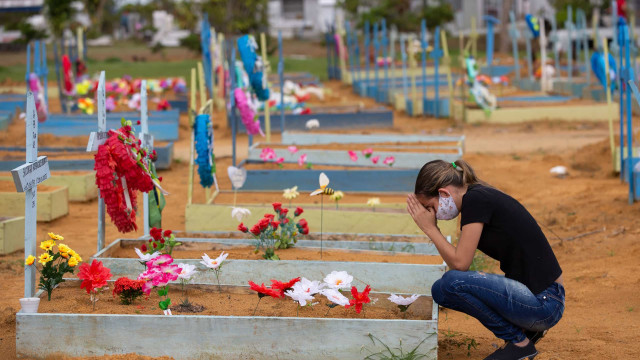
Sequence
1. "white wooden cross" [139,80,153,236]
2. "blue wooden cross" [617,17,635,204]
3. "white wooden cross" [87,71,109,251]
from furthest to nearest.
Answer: "blue wooden cross" [617,17,635,204], "white wooden cross" [139,80,153,236], "white wooden cross" [87,71,109,251]

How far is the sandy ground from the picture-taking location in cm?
485

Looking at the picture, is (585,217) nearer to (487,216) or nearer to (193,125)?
(193,125)

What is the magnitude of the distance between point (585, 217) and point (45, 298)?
550 centimetres

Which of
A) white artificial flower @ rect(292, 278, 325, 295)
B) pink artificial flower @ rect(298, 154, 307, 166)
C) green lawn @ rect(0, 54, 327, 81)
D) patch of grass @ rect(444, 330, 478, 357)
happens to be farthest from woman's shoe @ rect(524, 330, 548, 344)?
green lawn @ rect(0, 54, 327, 81)

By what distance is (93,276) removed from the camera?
485 cm

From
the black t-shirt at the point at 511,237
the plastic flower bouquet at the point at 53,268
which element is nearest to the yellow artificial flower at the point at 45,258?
the plastic flower bouquet at the point at 53,268

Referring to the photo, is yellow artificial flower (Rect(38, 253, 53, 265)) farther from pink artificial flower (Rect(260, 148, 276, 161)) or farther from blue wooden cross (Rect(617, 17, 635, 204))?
blue wooden cross (Rect(617, 17, 635, 204))

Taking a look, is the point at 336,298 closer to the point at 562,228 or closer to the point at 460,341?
the point at 460,341

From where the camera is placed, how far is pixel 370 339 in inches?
169

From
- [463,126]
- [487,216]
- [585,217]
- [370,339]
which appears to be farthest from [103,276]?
[463,126]

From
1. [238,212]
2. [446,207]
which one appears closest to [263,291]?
[446,207]

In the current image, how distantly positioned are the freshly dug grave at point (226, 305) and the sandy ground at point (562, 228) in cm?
23

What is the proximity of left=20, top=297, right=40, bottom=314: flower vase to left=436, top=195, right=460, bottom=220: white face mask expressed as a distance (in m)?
2.12

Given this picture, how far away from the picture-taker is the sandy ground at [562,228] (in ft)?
15.9
